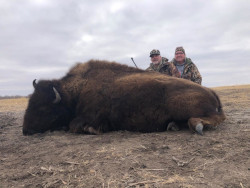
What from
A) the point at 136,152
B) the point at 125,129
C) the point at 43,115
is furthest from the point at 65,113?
the point at 136,152

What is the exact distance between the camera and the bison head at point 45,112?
5.39 metres

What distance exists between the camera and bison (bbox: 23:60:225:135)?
4.46m

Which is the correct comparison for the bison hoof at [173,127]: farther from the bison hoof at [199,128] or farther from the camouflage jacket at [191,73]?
the camouflage jacket at [191,73]

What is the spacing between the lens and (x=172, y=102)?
14.8 ft

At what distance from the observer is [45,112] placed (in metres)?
5.46

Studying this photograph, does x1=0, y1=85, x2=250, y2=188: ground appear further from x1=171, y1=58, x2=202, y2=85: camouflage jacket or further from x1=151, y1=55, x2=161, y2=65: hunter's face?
x1=151, y1=55, x2=161, y2=65: hunter's face

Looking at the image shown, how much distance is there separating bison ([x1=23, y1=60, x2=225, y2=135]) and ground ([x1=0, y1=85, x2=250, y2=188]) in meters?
0.44

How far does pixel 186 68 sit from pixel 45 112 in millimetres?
4743

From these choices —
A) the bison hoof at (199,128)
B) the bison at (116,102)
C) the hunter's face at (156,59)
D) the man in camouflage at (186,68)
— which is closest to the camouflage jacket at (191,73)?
the man in camouflage at (186,68)

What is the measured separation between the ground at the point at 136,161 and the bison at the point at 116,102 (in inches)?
17.4

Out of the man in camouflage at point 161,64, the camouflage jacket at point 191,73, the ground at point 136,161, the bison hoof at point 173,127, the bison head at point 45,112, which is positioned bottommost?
the ground at point 136,161

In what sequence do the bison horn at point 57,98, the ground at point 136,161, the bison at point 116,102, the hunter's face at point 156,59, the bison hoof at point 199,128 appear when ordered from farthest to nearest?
the hunter's face at point 156,59 < the bison horn at point 57,98 < the bison at point 116,102 < the bison hoof at point 199,128 < the ground at point 136,161

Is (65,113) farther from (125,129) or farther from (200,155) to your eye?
(200,155)

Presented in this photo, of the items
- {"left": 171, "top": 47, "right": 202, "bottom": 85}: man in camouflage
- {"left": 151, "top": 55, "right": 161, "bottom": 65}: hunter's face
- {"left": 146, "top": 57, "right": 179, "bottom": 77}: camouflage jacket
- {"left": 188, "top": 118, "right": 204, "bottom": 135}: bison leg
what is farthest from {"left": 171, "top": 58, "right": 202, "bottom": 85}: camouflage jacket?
{"left": 188, "top": 118, "right": 204, "bottom": 135}: bison leg
